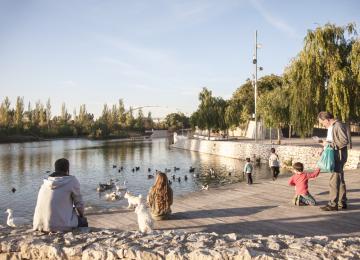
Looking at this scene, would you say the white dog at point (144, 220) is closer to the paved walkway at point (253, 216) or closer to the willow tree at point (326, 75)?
the paved walkway at point (253, 216)

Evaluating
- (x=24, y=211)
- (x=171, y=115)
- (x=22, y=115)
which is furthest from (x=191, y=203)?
(x=171, y=115)

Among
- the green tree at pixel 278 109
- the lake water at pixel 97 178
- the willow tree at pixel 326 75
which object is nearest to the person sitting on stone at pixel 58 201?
the lake water at pixel 97 178

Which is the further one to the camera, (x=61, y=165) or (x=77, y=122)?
(x=77, y=122)

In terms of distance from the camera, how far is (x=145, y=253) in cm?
476

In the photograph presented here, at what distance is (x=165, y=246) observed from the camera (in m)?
4.92

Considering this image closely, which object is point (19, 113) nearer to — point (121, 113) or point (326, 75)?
point (121, 113)

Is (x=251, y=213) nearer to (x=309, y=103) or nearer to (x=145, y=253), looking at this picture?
(x=145, y=253)

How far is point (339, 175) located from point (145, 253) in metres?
4.92

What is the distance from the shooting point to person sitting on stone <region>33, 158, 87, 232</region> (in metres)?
5.66

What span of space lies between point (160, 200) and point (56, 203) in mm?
2771

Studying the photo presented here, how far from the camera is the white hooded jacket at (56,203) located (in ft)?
18.5

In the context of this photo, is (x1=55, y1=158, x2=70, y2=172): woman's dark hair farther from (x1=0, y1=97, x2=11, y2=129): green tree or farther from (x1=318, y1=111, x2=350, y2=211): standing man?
(x1=0, y1=97, x2=11, y2=129): green tree

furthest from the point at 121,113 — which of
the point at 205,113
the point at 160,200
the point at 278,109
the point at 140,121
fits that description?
the point at 160,200

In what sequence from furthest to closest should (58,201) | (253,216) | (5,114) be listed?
(5,114) < (253,216) < (58,201)
